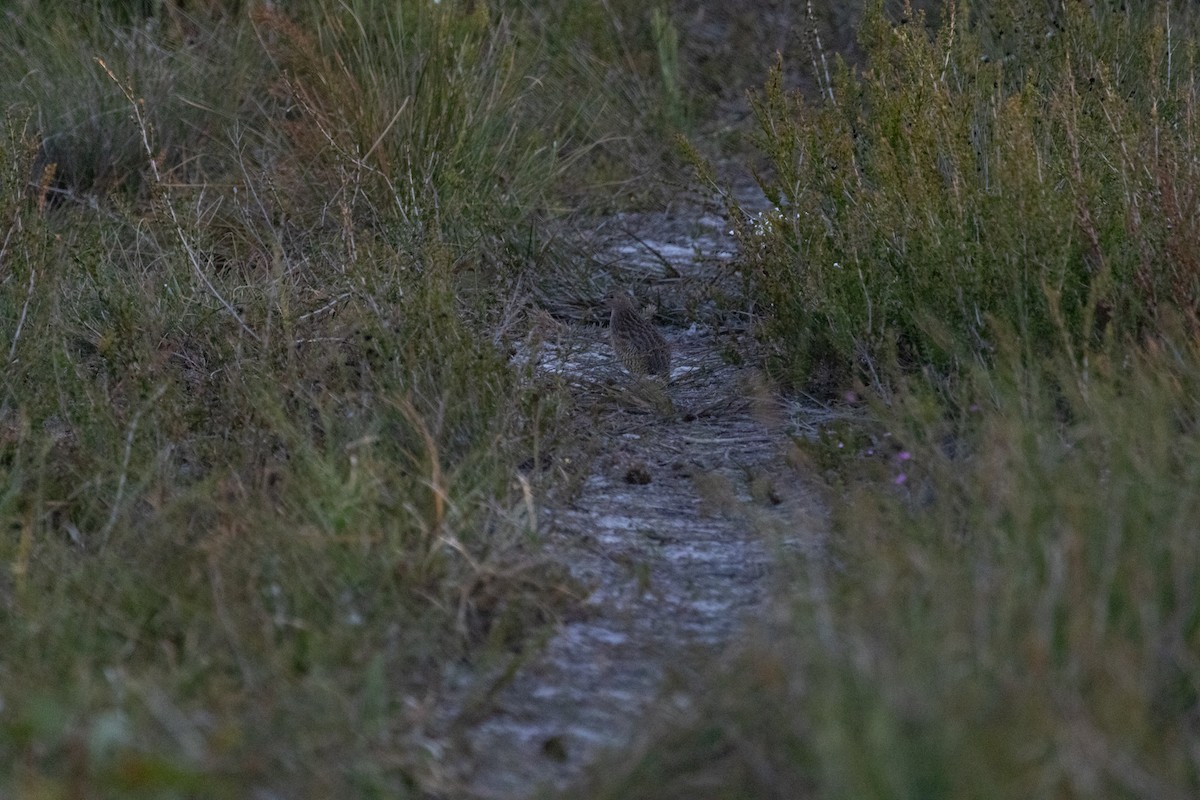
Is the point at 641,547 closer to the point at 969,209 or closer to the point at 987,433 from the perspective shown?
the point at 987,433

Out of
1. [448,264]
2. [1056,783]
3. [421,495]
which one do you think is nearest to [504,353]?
[448,264]

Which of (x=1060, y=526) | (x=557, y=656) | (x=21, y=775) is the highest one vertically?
(x=1060, y=526)

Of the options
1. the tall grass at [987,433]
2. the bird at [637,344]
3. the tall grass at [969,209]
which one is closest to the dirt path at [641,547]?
the bird at [637,344]

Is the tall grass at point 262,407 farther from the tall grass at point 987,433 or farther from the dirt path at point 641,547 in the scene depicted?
the tall grass at point 987,433

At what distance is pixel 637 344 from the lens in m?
4.55

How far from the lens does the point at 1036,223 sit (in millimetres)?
3617

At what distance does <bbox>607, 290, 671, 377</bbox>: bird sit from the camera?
4.50m

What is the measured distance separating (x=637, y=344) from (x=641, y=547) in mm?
1279

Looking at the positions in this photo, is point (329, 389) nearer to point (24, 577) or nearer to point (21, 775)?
point (24, 577)

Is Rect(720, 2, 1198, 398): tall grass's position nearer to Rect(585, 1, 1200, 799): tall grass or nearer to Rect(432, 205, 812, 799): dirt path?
Rect(585, 1, 1200, 799): tall grass

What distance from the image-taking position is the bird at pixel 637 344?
450cm

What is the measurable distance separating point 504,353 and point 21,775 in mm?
2275

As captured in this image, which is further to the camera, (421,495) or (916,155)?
(916,155)

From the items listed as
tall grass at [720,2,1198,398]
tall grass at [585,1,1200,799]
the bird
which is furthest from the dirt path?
tall grass at [720,2,1198,398]
